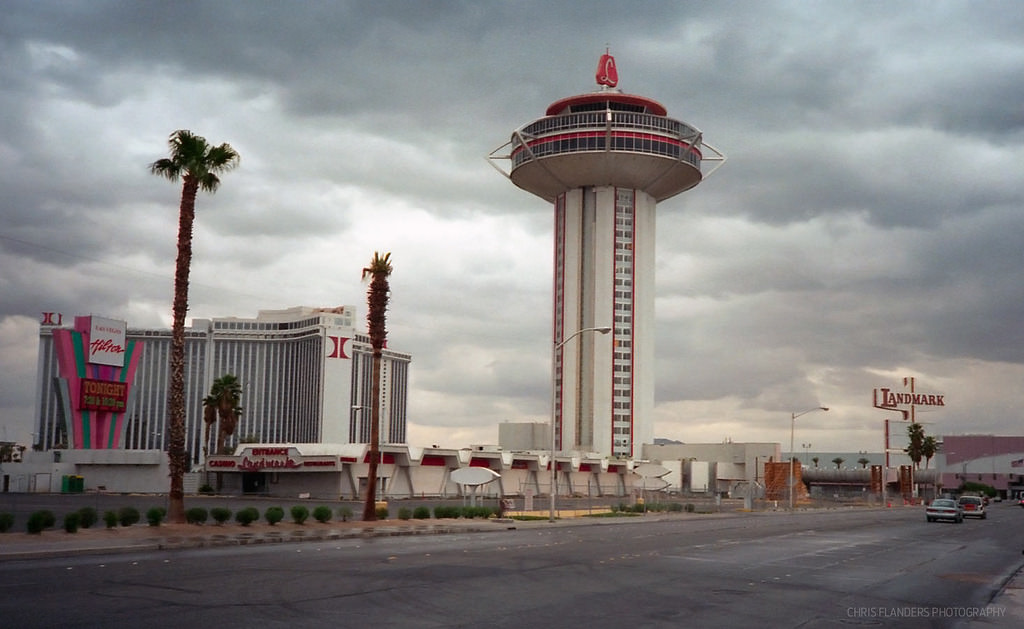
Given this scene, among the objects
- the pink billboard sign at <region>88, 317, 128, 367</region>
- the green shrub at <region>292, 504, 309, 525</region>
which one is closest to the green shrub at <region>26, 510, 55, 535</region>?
the green shrub at <region>292, 504, 309, 525</region>

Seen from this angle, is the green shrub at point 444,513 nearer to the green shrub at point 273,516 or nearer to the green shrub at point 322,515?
the green shrub at point 322,515

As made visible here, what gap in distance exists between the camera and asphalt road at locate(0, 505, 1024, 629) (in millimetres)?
16219

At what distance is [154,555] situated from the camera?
27.2 m

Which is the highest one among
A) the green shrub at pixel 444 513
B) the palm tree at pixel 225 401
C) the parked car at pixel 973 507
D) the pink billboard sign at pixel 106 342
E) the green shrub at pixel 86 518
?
the pink billboard sign at pixel 106 342

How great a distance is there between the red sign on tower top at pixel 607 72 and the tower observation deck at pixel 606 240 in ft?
0.48

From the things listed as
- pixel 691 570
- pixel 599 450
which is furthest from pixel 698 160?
pixel 691 570

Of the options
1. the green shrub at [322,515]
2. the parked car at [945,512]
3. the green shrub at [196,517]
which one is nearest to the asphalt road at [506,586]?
the green shrub at [196,517]

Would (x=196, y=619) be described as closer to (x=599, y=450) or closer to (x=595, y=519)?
(x=595, y=519)

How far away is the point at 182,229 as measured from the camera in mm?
41062

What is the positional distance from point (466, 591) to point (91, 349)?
80.8 meters

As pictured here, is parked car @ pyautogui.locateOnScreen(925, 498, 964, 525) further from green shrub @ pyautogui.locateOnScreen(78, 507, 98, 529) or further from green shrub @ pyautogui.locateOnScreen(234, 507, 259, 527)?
green shrub @ pyautogui.locateOnScreen(78, 507, 98, 529)

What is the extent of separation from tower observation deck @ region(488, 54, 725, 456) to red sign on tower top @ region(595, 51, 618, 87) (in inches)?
5.8

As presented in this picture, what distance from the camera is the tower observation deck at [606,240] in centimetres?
13262

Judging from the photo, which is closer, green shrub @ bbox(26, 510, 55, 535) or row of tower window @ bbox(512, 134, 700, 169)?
green shrub @ bbox(26, 510, 55, 535)
